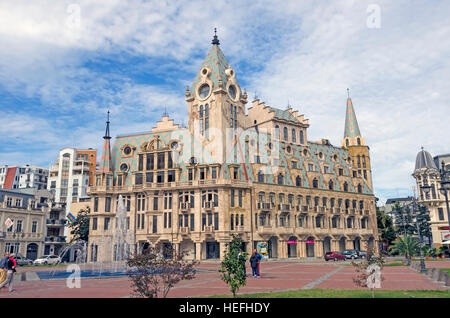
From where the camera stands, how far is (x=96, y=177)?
64.9 m

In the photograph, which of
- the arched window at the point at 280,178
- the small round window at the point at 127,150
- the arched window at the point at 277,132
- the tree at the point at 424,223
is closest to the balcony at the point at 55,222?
the small round window at the point at 127,150

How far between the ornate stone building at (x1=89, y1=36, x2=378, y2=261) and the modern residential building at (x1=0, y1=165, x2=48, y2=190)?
180 feet

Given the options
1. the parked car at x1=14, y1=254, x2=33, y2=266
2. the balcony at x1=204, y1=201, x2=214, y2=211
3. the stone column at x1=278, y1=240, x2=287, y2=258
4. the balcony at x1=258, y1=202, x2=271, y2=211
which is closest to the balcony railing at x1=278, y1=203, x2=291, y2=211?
the balcony at x1=258, y1=202, x2=271, y2=211

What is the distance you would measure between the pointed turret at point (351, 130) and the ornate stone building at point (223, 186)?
12165mm

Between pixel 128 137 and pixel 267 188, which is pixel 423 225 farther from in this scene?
pixel 128 137

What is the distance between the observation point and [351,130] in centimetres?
→ 8425

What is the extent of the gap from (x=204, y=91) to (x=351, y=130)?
3666cm

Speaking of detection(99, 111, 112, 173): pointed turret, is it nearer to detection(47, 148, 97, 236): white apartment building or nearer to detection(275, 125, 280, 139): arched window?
detection(47, 148, 97, 236): white apartment building

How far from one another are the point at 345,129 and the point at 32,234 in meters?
67.3

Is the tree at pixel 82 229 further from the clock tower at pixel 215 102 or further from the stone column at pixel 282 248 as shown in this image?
the stone column at pixel 282 248

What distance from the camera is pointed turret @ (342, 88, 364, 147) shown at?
82.9 meters

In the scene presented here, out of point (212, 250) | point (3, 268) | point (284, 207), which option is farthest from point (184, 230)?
point (3, 268)

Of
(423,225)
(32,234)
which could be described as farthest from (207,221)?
(423,225)
